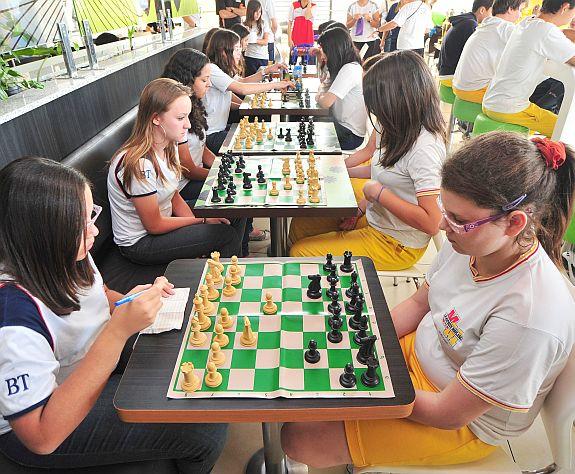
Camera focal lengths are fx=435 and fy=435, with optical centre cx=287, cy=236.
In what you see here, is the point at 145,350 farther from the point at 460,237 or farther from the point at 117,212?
the point at 117,212

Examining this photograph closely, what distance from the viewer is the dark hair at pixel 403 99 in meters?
2.06

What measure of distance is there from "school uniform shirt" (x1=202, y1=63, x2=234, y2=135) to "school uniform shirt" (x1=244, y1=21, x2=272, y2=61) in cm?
300

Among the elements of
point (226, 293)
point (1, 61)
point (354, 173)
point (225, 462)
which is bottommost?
point (225, 462)

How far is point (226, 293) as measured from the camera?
1.52 m

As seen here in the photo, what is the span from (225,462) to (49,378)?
1.04m

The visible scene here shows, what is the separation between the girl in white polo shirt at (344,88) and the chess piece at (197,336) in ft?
9.31

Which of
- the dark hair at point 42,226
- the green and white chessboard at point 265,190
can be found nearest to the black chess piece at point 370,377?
the dark hair at point 42,226

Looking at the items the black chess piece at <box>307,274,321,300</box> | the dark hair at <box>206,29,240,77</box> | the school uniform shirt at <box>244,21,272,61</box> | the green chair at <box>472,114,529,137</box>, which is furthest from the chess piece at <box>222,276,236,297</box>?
the school uniform shirt at <box>244,21,272,61</box>

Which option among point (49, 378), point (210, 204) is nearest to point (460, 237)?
point (49, 378)

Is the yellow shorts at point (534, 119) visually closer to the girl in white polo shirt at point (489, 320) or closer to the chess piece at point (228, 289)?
the girl in white polo shirt at point (489, 320)

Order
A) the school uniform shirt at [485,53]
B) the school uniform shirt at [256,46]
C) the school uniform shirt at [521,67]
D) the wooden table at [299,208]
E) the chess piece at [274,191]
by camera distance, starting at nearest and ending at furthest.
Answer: the wooden table at [299,208]
the chess piece at [274,191]
the school uniform shirt at [521,67]
the school uniform shirt at [485,53]
the school uniform shirt at [256,46]

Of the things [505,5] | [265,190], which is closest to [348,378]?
[265,190]

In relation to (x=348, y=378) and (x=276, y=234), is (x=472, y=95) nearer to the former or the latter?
(x=276, y=234)

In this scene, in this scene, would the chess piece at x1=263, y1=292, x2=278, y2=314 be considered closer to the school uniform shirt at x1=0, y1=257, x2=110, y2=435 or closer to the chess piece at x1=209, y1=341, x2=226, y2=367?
the chess piece at x1=209, y1=341, x2=226, y2=367
